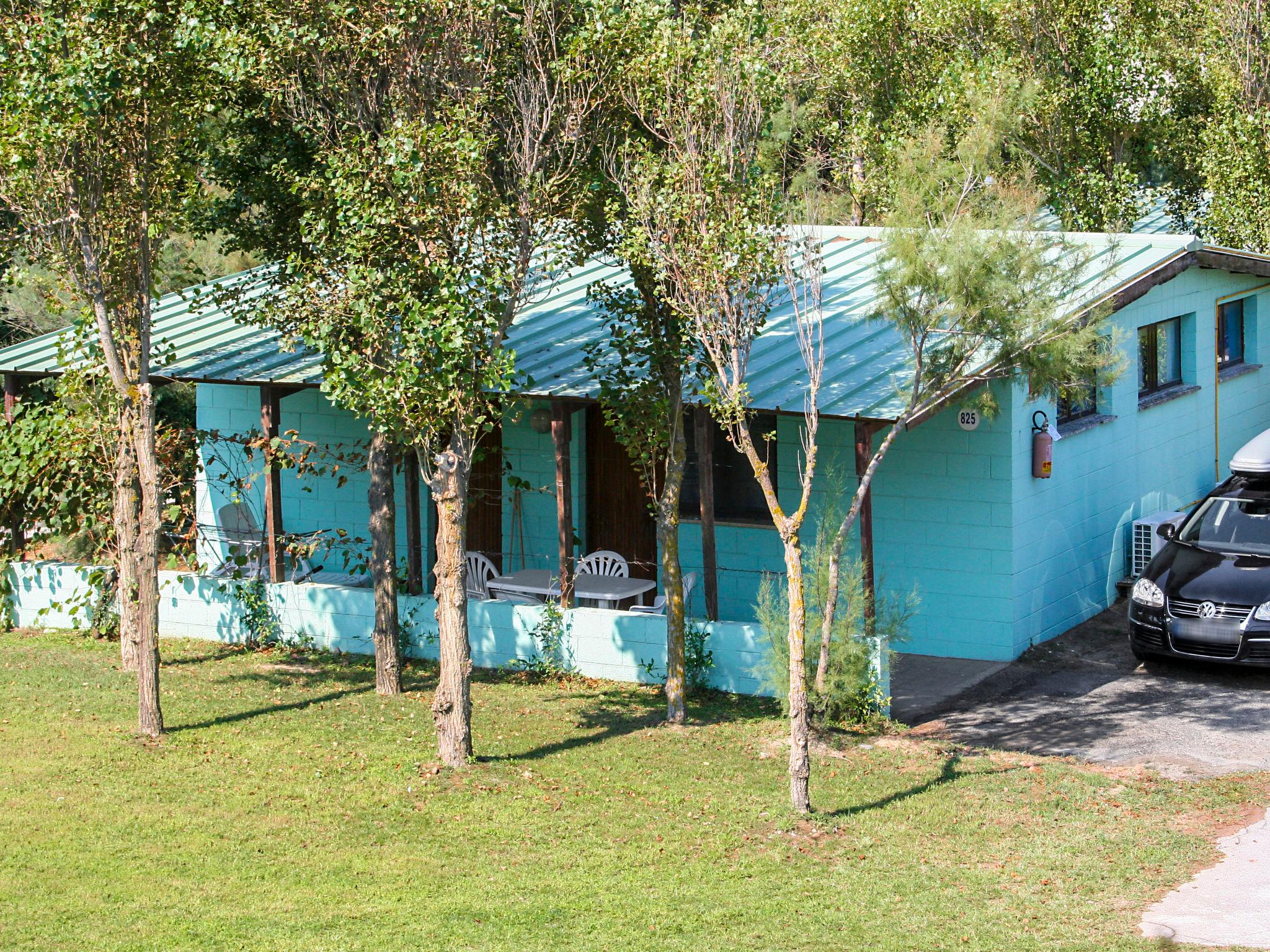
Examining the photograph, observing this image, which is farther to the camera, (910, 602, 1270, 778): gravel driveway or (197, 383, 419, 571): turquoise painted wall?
(197, 383, 419, 571): turquoise painted wall

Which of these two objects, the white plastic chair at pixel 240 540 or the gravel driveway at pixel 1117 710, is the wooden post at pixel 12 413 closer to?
the white plastic chair at pixel 240 540

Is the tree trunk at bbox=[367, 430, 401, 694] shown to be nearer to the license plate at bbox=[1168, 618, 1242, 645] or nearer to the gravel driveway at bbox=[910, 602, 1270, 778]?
the gravel driveway at bbox=[910, 602, 1270, 778]

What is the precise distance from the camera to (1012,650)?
12.6m

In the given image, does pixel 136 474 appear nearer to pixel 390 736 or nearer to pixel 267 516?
pixel 267 516

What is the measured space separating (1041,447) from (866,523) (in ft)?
7.26

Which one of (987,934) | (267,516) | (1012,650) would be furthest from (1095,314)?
(267,516)

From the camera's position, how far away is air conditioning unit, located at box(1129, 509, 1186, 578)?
1436 centimetres

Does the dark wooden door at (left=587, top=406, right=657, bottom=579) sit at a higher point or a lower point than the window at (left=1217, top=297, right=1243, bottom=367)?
lower

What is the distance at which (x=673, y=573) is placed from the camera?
35.5 feet

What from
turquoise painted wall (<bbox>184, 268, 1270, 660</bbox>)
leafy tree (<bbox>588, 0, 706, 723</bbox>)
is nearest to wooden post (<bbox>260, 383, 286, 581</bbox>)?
turquoise painted wall (<bbox>184, 268, 1270, 660</bbox>)

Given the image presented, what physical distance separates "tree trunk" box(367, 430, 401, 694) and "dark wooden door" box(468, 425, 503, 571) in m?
2.63

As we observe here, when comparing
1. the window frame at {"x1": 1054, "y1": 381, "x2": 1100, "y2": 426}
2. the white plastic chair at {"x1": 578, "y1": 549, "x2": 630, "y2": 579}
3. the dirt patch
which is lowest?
the dirt patch

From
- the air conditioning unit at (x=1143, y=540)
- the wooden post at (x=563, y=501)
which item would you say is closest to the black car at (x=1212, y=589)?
the air conditioning unit at (x=1143, y=540)

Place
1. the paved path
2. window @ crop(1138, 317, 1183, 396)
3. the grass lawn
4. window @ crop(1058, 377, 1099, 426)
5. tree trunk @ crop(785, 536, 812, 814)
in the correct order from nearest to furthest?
1. the paved path
2. the grass lawn
3. tree trunk @ crop(785, 536, 812, 814)
4. window @ crop(1058, 377, 1099, 426)
5. window @ crop(1138, 317, 1183, 396)
